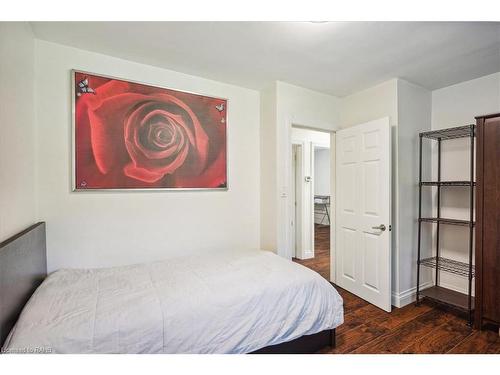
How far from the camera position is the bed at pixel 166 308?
44.8 inches

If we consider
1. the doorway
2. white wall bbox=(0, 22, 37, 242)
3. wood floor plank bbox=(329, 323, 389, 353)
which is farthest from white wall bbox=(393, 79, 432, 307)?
white wall bbox=(0, 22, 37, 242)

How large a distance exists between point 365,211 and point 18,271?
2.86 meters

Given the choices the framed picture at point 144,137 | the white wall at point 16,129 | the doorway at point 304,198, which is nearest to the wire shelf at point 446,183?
the doorway at point 304,198

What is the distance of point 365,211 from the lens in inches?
101

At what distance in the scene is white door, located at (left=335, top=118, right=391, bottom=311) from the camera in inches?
92.3

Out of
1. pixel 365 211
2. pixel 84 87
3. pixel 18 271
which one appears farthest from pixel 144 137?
pixel 365 211

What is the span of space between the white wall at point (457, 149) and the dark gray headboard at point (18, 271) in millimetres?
3737

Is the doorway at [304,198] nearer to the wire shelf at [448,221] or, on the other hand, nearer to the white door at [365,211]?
the white door at [365,211]

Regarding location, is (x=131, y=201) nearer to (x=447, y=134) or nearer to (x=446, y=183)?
(x=446, y=183)

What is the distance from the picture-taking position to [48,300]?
1335mm

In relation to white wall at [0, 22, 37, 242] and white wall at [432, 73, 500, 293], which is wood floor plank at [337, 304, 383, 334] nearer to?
white wall at [432, 73, 500, 293]

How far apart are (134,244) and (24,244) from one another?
83cm

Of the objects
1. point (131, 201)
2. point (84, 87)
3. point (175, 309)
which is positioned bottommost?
point (175, 309)

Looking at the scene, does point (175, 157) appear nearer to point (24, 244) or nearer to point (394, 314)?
point (24, 244)
